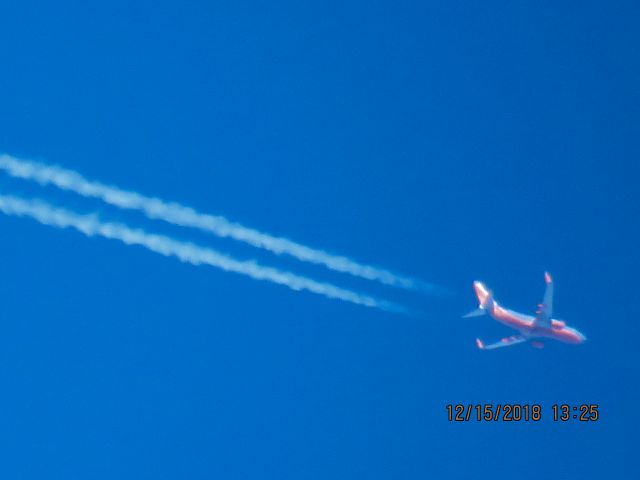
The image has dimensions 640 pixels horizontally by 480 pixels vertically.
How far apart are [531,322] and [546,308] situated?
1.61 ft

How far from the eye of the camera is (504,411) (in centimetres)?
2923

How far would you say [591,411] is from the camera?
96.9ft

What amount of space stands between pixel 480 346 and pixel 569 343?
90.7 inches

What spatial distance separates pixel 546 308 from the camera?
2964 centimetres

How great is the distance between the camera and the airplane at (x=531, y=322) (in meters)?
29.7

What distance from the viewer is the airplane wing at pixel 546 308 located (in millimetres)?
29406

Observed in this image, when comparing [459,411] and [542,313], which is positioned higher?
[542,313]

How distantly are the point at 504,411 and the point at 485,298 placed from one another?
8.78 feet

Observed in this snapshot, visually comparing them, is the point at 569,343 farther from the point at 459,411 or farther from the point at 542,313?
the point at 459,411

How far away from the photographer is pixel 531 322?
29781mm

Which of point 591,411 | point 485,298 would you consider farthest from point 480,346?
point 591,411

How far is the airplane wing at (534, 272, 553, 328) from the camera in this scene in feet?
96.5

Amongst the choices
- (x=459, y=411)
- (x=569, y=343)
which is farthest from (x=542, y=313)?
(x=459, y=411)

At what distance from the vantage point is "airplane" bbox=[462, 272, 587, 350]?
29.7 metres
